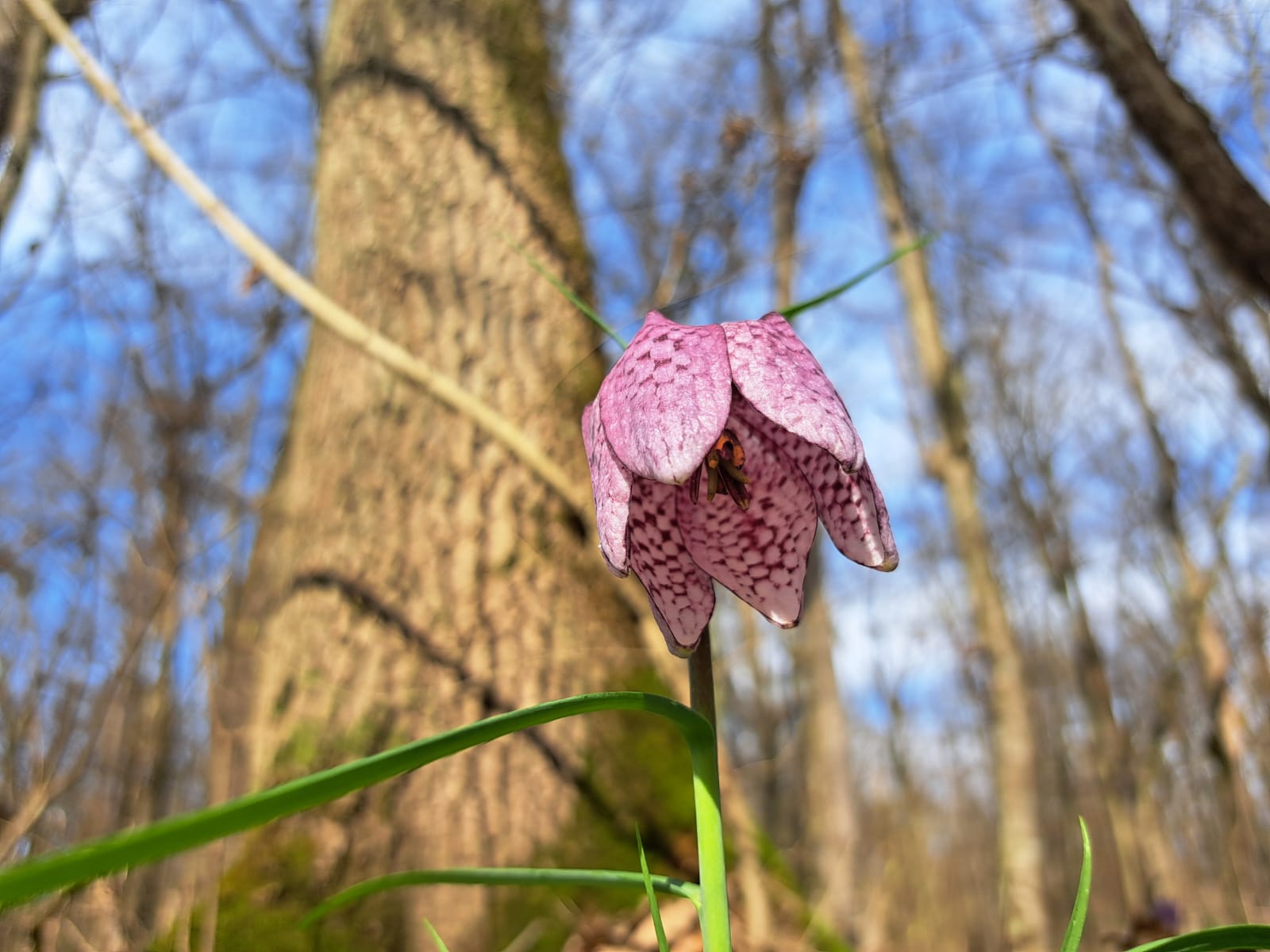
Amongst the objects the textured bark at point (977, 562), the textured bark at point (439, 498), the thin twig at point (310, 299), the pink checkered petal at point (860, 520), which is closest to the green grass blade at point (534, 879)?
the pink checkered petal at point (860, 520)

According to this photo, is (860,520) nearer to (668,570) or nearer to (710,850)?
(668,570)

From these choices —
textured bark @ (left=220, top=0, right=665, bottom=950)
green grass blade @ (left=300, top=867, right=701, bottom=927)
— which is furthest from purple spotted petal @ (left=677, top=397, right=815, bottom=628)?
textured bark @ (left=220, top=0, right=665, bottom=950)

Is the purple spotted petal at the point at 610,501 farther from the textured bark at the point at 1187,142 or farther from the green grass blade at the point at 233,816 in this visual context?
the textured bark at the point at 1187,142

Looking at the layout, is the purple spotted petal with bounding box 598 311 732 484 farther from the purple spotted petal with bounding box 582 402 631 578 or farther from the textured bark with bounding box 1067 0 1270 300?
the textured bark with bounding box 1067 0 1270 300

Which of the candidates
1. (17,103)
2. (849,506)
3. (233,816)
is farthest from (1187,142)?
(17,103)

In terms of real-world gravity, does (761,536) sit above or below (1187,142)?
below
